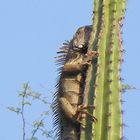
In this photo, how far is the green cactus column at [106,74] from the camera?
553cm

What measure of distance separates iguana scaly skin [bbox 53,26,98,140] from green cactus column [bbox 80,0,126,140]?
0.40 ft

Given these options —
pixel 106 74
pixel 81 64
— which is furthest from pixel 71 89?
pixel 106 74

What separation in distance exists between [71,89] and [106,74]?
30.4 inches

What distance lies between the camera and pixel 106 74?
5.82 metres

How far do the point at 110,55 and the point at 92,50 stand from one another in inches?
13.1

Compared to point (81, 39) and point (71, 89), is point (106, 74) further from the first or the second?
point (81, 39)

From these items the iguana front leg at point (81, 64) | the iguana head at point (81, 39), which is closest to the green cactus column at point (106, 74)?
the iguana front leg at point (81, 64)

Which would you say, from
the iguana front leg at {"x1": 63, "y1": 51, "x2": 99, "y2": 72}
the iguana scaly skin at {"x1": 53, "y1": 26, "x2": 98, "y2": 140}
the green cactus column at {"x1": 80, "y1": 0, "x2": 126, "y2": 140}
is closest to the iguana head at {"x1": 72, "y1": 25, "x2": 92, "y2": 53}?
the iguana scaly skin at {"x1": 53, "y1": 26, "x2": 98, "y2": 140}

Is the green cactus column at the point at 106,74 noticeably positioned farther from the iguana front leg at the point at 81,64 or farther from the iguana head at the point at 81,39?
the iguana head at the point at 81,39

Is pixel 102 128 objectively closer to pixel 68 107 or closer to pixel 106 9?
pixel 68 107

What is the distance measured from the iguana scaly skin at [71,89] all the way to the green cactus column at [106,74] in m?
0.12

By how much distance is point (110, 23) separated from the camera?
20.3ft

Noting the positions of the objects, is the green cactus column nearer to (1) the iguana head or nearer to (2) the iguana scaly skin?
(2) the iguana scaly skin

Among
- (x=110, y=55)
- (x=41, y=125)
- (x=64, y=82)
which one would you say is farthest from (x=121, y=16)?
(x=41, y=125)
